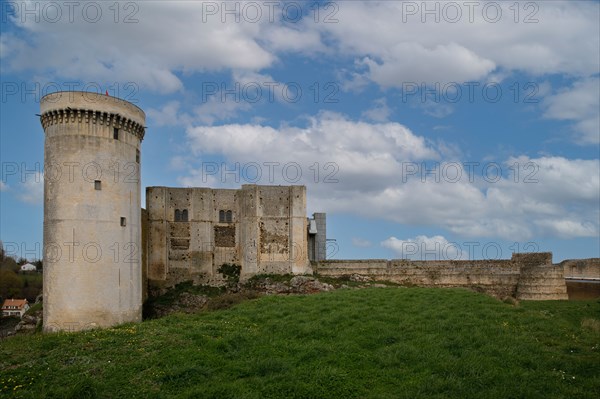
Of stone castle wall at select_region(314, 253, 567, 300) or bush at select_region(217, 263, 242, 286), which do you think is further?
stone castle wall at select_region(314, 253, 567, 300)

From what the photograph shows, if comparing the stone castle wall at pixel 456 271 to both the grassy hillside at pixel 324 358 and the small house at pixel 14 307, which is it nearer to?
the grassy hillside at pixel 324 358

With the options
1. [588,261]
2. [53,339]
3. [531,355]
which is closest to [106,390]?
[53,339]

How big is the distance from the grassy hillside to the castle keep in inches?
322

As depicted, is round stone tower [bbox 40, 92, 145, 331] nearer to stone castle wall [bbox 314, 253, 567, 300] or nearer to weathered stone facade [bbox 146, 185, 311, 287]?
weathered stone facade [bbox 146, 185, 311, 287]

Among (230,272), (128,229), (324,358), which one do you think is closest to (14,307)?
(230,272)

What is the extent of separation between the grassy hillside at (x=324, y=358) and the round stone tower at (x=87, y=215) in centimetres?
790

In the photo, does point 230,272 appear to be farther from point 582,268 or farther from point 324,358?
point 582,268

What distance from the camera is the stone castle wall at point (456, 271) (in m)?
36.7

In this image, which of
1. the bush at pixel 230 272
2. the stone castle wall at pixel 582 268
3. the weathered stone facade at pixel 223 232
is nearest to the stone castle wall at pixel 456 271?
the stone castle wall at pixel 582 268

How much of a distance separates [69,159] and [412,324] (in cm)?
1793

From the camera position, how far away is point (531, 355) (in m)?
12.3

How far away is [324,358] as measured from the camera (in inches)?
486

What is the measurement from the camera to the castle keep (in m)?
23.9

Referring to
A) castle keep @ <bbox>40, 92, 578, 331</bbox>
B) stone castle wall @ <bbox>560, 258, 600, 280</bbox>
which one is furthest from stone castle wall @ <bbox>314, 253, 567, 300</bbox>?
stone castle wall @ <bbox>560, 258, 600, 280</bbox>
